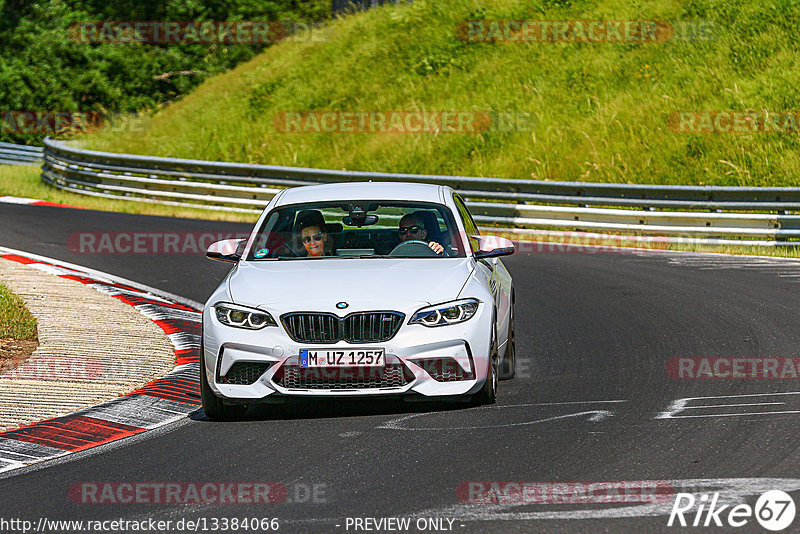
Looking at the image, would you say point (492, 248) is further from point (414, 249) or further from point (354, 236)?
point (354, 236)

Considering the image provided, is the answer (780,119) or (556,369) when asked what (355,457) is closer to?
(556,369)

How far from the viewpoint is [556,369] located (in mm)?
9555

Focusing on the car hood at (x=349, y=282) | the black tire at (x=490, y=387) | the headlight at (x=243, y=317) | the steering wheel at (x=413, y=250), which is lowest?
the black tire at (x=490, y=387)

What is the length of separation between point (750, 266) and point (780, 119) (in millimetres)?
9466

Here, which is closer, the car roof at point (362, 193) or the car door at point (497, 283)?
the car door at point (497, 283)

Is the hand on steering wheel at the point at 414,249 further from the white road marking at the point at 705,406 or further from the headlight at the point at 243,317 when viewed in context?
the white road marking at the point at 705,406

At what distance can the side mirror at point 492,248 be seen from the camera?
8.67m

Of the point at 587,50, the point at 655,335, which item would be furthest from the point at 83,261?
the point at 587,50

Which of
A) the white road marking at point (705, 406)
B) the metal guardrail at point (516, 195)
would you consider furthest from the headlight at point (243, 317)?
the metal guardrail at point (516, 195)

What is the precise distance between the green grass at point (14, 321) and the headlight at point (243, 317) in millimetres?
3251

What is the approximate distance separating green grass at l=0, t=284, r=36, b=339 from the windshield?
2703 mm

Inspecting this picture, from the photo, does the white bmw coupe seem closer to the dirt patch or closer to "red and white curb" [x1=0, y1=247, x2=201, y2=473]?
"red and white curb" [x1=0, y1=247, x2=201, y2=473]

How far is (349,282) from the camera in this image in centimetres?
794

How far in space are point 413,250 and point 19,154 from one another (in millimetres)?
35515
